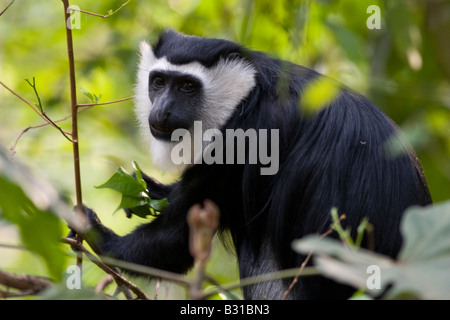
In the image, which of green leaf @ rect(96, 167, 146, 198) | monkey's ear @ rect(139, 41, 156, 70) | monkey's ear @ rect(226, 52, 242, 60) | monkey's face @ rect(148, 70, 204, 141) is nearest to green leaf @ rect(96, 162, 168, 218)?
green leaf @ rect(96, 167, 146, 198)

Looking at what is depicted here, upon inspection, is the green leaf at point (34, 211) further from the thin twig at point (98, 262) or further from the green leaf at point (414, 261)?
the thin twig at point (98, 262)

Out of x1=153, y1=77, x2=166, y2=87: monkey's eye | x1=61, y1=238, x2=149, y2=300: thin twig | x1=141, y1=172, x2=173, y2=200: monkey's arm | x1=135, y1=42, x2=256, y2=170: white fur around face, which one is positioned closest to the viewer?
x1=61, y1=238, x2=149, y2=300: thin twig

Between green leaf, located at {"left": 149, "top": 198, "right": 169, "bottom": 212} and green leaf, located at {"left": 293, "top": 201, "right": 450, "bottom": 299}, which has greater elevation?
green leaf, located at {"left": 149, "top": 198, "right": 169, "bottom": 212}

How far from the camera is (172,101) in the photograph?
3.99 meters

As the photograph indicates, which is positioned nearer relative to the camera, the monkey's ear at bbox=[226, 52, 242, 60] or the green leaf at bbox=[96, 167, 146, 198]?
the green leaf at bbox=[96, 167, 146, 198]

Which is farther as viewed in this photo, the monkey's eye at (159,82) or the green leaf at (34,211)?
the monkey's eye at (159,82)

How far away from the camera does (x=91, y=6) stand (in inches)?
232

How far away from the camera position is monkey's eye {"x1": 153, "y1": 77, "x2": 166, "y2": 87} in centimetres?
417

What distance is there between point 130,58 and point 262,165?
8.33 ft

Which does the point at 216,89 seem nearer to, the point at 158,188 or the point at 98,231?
the point at 158,188

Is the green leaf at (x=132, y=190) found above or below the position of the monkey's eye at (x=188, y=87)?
below

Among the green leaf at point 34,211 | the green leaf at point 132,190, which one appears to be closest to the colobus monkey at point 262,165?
the green leaf at point 132,190

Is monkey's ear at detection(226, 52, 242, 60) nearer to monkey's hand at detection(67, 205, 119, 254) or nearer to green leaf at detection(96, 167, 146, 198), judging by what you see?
green leaf at detection(96, 167, 146, 198)

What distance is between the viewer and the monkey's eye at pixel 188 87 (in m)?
4.13
